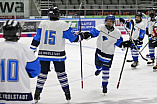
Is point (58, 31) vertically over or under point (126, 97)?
over

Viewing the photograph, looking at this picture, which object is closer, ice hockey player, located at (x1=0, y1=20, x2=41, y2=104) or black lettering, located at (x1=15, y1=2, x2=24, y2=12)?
ice hockey player, located at (x1=0, y1=20, x2=41, y2=104)

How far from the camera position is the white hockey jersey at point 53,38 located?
13.0ft

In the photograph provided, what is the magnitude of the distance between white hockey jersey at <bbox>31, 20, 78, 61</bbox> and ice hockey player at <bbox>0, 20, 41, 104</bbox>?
1.61 m

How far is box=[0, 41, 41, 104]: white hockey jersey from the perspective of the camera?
2285 mm

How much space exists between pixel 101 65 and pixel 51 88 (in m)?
0.83

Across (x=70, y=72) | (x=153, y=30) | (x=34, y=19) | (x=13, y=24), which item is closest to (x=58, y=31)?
(x=13, y=24)

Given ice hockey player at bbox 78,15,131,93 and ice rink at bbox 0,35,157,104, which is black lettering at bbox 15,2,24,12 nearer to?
ice rink at bbox 0,35,157,104

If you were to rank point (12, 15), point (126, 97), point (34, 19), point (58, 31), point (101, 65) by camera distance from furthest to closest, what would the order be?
point (12, 15), point (34, 19), point (101, 65), point (126, 97), point (58, 31)

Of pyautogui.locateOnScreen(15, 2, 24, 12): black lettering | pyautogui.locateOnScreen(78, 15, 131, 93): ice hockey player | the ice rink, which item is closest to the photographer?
the ice rink

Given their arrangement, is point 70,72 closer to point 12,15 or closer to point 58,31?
point 58,31

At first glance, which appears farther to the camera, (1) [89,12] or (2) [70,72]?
(1) [89,12]

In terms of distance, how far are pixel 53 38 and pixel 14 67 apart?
1.71 m

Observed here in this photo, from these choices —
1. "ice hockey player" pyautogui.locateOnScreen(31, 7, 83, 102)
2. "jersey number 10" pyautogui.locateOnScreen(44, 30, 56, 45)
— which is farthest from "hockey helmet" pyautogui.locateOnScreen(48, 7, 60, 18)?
"jersey number 10" pyautogui.locateOnScreen(44, 30, 56, 45)

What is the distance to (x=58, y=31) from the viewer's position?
397cm
